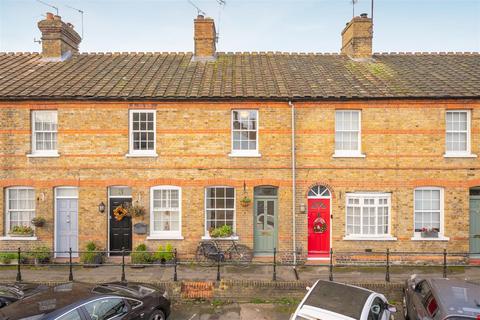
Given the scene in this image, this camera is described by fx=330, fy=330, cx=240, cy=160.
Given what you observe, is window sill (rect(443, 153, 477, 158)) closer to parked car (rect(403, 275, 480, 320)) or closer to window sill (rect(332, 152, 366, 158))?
window sill (rect(332, 152, 366, 158))

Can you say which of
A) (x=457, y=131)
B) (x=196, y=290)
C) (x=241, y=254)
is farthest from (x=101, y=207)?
(x=457, y=131)

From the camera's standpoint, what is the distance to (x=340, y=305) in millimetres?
6621

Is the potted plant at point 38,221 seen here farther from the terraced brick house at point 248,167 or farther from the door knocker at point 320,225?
the door knocker at point 320,225

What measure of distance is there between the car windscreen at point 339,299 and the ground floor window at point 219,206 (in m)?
5.65

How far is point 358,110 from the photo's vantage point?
496 inches

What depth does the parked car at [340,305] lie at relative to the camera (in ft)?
20.8

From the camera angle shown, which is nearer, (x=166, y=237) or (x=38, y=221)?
(x=38, y=221)

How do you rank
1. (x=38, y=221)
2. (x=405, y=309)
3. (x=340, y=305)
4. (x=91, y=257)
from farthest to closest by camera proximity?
(x=38, y=221), (x=91, y=257), (x=405, y=309), (x=340, y=305)

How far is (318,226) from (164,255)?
5.82 meters

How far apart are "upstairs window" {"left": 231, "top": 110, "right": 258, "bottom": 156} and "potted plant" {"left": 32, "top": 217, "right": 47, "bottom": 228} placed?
7.64 m

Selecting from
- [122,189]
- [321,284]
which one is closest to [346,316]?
[321,284]

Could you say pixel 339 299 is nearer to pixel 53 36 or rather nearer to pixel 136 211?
pixel 136 211

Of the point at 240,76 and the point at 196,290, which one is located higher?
the point at 240,76

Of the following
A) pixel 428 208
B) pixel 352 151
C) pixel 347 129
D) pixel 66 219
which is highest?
pixel 347 129
